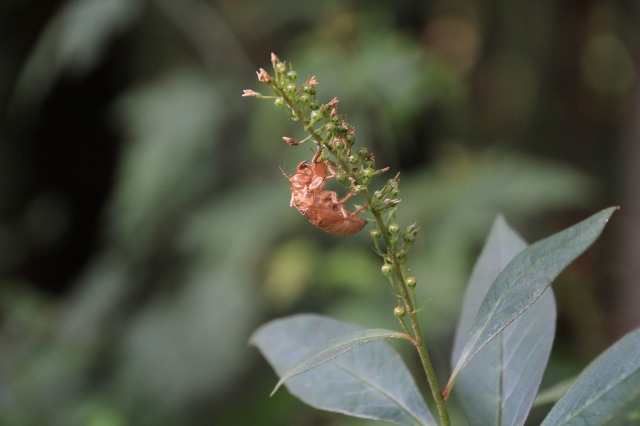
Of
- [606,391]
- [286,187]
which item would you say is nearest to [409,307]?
[606,391]

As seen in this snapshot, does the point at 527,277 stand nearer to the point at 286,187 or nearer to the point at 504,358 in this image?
the point at 504,358

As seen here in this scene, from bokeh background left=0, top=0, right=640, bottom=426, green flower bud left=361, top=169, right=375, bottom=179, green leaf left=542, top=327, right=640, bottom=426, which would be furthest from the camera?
bokeh background left=0, top=0, right=640, bottom=426

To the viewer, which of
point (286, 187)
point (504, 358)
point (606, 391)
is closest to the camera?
point (606, 391)

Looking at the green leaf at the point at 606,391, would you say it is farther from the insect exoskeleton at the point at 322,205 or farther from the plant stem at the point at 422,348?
the insect exoskeleton at the point at 322,205

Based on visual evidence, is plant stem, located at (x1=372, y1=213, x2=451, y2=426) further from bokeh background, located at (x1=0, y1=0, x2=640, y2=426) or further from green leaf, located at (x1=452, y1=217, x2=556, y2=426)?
bokeh background, located at (x1=0, y1=0, x2=640, y2=426)

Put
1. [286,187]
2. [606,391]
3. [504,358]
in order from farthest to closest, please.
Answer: [286,187] → [504,358] → [606,391]

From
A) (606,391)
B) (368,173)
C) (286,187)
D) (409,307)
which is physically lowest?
(606,391)

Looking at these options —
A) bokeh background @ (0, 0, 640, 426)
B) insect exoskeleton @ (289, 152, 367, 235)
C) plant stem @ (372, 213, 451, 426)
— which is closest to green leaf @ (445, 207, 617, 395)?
plant stem @ (372, 213, 451, 426)

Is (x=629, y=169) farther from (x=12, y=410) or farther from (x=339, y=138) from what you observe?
(x=339, y=138)
